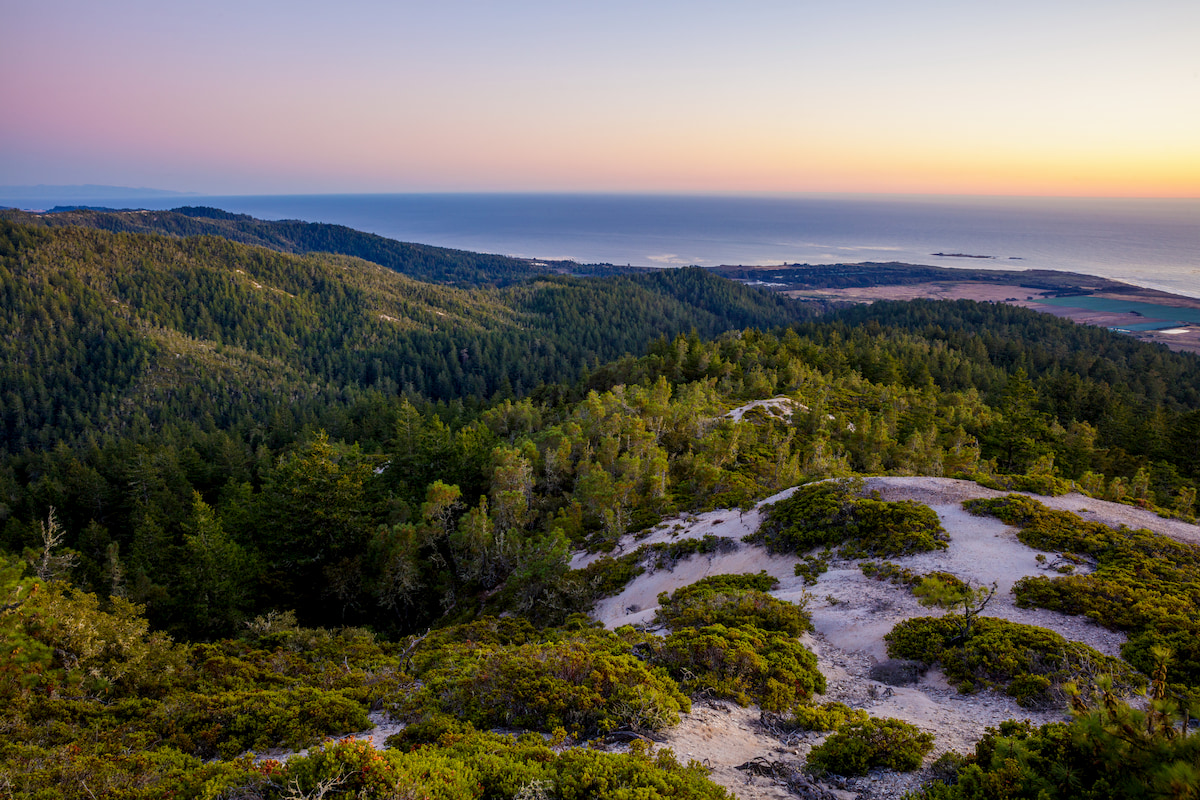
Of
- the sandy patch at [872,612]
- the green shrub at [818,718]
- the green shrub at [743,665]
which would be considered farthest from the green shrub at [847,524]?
the green shrub at [818,718]

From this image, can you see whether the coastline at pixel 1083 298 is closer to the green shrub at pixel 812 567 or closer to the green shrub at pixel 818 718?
the green shrub at pixel 812 567

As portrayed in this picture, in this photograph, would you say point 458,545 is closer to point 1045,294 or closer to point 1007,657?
point 1007,657

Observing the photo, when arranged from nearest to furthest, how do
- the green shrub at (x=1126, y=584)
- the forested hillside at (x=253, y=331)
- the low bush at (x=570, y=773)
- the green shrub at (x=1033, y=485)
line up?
the low bush at (x=570, y=773)
the green shrub at (x=1126, y=584)
the green shrub at (x=1033, y=485)
the forested hillside at (x=253, y=331)


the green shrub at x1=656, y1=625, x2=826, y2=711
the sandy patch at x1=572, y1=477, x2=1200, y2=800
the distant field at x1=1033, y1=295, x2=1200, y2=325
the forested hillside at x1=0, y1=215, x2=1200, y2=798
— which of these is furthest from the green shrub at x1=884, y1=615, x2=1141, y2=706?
the distant field at x1=1033, y1=295, x2=1200, y2=325

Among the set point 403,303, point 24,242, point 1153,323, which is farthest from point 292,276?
point 1153,323

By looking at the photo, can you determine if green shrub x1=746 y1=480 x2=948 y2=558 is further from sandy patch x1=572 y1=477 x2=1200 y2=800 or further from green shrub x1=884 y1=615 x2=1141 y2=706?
green shrub x1=884 y1=615 x2=1141 y2=706

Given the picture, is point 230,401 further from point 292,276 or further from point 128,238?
point 128,238

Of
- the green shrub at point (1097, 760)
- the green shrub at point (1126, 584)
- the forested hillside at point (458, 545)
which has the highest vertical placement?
the green shrub at point (1097, 760)
